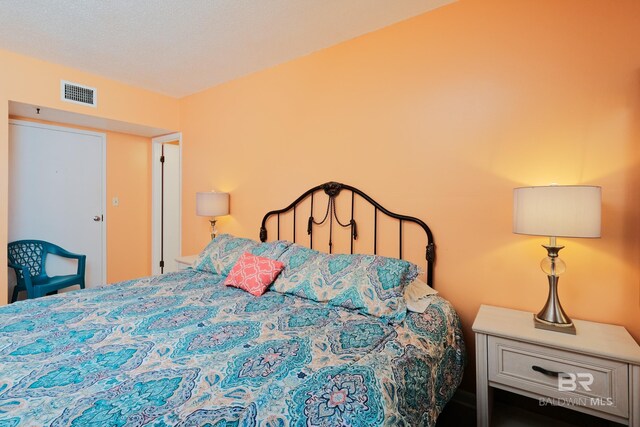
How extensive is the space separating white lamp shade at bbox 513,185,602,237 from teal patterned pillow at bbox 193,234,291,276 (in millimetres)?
1501

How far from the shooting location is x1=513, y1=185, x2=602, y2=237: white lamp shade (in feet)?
4.47

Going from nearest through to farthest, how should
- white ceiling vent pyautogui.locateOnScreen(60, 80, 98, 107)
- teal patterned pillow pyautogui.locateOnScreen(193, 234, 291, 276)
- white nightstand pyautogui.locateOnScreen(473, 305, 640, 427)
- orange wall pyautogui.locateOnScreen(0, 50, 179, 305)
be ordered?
white nightstand pyautogui.locateOnScreen(473, 305, 640, 427), teal patterned pillow pyautogui.locateOnScreen(193, 234, 291, 276), orange wall pyautogui.locateOnScreen(0, 50, 179, 305), white ceiling vent pyautogui.locateOnScreen(60, 80, 98, 107)

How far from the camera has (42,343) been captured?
125 cm

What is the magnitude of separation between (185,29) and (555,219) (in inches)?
99.2

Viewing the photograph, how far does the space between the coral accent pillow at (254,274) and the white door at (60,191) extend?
2.42m

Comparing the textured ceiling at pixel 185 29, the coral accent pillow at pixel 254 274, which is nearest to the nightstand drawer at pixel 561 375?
the coral accent pillow at pixel 254 274

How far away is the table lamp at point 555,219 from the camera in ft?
4.48

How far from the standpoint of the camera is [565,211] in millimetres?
1381

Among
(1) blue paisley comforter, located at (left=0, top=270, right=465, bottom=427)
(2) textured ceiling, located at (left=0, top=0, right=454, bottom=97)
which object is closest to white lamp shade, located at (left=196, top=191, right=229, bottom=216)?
(2) textured ceiling, located at (left=0, top=0, right=454, bottom=97)

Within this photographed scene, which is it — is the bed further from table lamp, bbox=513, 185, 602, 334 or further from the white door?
the white door

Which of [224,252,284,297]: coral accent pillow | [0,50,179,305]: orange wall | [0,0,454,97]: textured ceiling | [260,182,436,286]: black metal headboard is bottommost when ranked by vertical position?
[224,252,284,297]: coral accent pillow

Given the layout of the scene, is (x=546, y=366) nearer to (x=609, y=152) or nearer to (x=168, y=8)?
(x=609, y=152)

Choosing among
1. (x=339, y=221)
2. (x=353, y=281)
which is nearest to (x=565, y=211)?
(x=353, y=281)

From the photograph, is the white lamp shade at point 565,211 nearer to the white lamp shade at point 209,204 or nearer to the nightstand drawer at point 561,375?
the nightstand drawer at point 561,375
